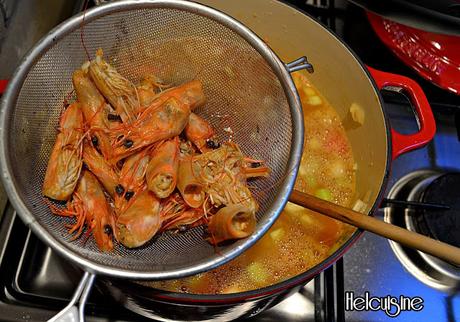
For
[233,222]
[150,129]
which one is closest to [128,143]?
[150,129]

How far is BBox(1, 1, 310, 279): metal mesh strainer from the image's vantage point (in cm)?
92

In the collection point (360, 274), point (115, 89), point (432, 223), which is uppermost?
point (115, 89)

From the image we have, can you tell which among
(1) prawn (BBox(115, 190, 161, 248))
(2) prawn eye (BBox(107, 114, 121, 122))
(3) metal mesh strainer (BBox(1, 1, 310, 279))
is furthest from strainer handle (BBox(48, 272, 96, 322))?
(2) prawn eye (BBox(107, 114, 121, 122))

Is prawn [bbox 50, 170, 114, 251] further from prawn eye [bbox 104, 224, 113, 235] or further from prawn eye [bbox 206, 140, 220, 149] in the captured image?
prawn eye [bbox 206, 140, 220, 149]

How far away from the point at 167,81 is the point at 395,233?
61 cm

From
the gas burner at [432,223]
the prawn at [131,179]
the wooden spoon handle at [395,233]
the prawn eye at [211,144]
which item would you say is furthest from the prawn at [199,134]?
the gas burner at [432,223]

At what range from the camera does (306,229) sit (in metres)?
1.20

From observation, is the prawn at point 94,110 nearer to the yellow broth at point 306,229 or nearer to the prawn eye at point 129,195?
the prawn eye at point 129,195

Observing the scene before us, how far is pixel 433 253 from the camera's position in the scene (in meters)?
0.96

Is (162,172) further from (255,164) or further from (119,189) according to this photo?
(255,164)

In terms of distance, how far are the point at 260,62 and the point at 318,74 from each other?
29cm

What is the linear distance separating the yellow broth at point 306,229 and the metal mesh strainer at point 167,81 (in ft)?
0.42

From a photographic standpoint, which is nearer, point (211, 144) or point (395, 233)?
point (395, 233)

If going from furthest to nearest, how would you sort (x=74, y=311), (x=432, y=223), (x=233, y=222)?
1. (x=432, y=223)
2. (x=233, y=222)
3. (x=74, y=311)
